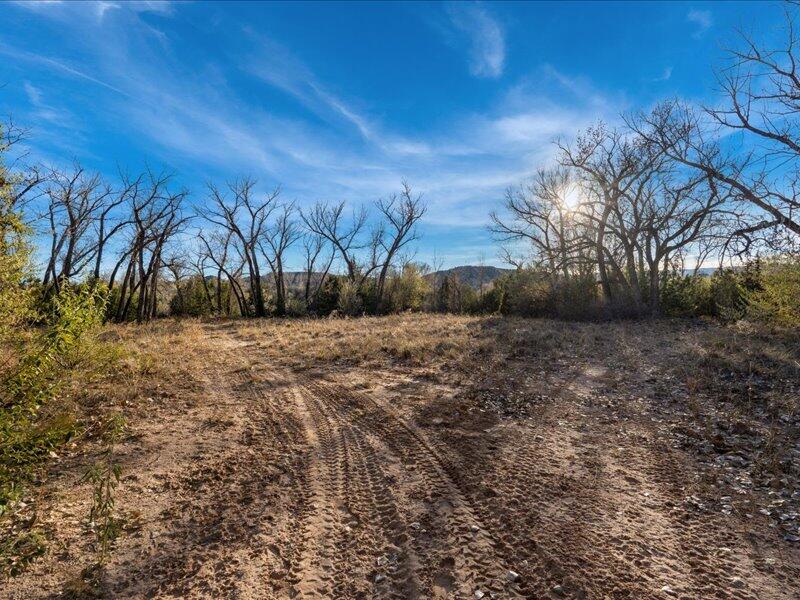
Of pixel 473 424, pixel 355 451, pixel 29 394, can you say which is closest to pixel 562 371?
pixel 473 424

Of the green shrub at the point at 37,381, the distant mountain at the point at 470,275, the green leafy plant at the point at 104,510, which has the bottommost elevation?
the green leafy plant at the point at 104,510

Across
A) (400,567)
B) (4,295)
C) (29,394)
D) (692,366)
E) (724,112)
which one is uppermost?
(724,112)

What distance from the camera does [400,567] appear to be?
3129 millimetres

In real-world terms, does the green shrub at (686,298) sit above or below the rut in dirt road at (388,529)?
above

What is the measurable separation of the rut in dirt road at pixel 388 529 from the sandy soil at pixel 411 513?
0.02m

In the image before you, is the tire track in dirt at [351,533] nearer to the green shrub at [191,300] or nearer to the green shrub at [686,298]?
the green shrub at [686,298]

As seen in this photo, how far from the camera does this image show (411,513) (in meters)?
3.81

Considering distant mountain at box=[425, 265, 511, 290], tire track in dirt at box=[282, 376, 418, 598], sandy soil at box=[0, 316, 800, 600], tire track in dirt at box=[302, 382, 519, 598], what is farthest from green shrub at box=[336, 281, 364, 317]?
tire track in dirt at box=[282, 376, 418, 598]

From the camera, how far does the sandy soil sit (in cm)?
297

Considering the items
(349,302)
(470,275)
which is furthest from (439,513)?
(470,275)

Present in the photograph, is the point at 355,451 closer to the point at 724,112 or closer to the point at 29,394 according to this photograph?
the point at 29,394

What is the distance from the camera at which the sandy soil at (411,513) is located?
2969 mm

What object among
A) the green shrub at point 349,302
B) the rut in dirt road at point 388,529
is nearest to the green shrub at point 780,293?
the rut in dirt road at point 388,529

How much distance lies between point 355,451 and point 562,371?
246 inches
